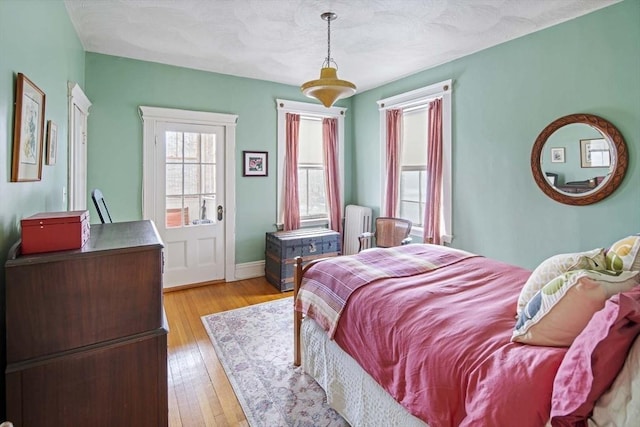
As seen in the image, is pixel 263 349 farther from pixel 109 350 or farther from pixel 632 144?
pixel 632 144

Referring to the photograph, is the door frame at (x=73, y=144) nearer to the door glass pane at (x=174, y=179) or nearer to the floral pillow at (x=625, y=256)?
the door glass pane at (x=174, y=179)

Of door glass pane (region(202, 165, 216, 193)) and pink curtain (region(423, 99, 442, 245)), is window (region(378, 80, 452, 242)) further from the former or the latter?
door glass pane (region(202, 165, 216, 193))

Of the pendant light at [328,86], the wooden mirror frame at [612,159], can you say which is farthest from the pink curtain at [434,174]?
the pendant light at [328,86]

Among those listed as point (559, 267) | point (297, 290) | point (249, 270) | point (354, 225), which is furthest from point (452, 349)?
point (354, 225)

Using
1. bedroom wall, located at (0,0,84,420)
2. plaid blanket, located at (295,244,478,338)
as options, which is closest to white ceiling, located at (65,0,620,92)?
bedroom wall, located at (0,0,84,420)

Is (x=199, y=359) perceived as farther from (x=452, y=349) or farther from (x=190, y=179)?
(x=190, y=179)

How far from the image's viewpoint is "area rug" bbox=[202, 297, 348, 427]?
200cm

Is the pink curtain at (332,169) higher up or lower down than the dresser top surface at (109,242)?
higher up

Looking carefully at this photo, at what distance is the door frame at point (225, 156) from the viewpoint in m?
3.82

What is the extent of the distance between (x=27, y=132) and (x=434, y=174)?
3.57 meters

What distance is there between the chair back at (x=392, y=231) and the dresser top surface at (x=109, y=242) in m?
2.79

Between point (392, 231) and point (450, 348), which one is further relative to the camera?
point (392, 231)

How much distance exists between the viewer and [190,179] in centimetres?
411

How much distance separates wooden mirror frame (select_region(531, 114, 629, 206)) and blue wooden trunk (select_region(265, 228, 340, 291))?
2.44m
